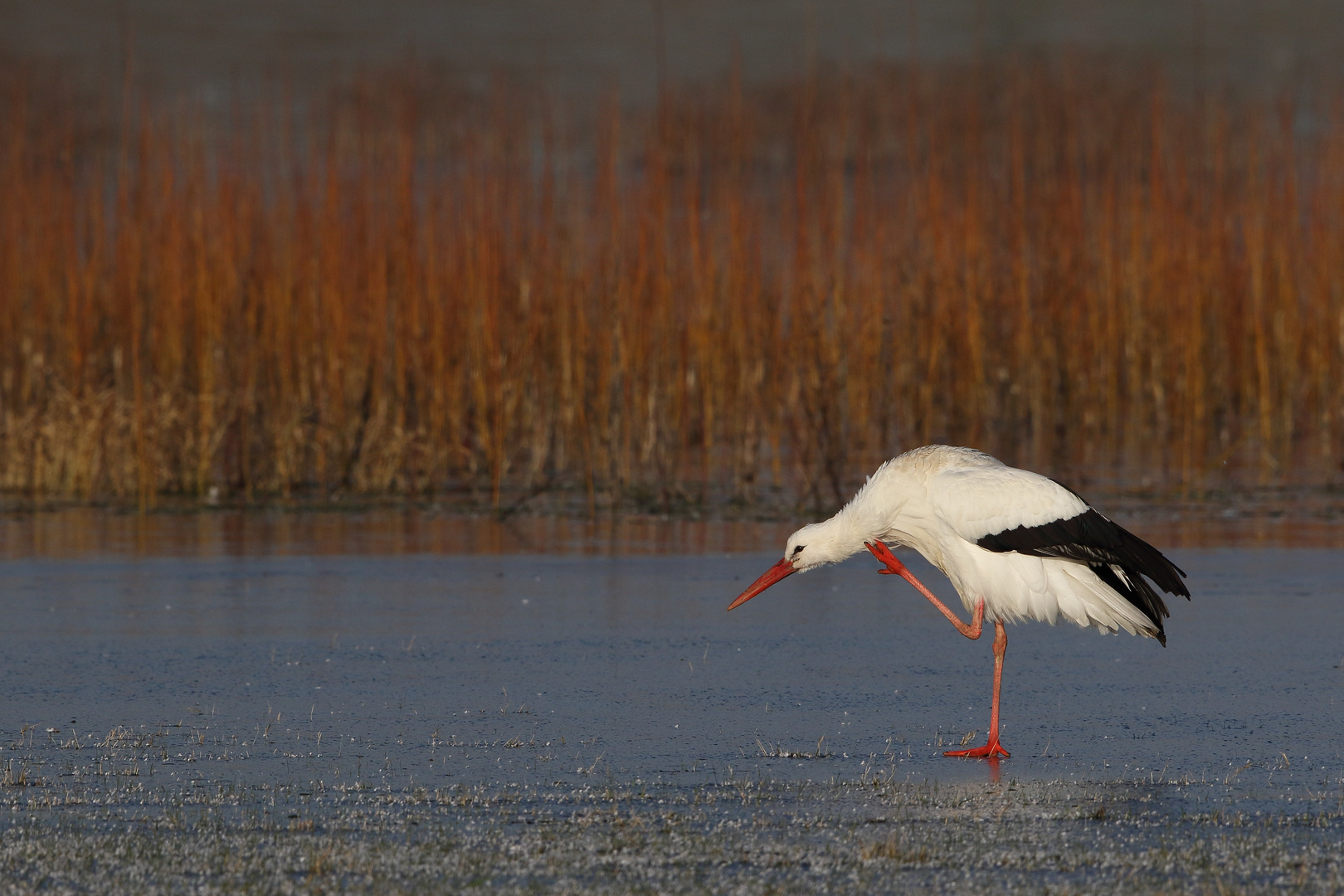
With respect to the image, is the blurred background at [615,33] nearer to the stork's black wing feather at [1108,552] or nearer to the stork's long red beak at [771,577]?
the stork's long red beak at [771,577]

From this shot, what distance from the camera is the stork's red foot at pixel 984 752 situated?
5.68m

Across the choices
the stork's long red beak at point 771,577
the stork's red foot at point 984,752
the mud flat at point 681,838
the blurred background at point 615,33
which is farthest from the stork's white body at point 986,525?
the blurred background at point 615,33

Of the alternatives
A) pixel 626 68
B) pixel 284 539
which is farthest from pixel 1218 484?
pixel 626 68

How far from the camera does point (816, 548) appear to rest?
23.4 ft

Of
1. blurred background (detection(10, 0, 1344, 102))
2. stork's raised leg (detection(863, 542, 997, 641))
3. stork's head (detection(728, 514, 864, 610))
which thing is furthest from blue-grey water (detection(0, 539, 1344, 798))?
blurred background (detection(10, 0, 1344, 102))

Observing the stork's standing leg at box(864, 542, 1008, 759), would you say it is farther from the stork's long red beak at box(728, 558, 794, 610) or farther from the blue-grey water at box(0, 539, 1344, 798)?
the stork's long red beak at box(728, 558, 794, 610)

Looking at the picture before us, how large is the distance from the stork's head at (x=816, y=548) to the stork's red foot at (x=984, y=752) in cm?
144

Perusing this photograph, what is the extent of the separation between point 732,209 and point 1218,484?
365 cm

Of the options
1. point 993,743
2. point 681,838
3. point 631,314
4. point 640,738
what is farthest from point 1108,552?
point 631,314

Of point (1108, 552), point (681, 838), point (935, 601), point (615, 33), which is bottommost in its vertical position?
point (681, 838)

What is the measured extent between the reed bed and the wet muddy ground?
3076 mm

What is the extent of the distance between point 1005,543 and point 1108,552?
0.34 meters

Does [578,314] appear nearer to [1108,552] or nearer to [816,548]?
[816,548]

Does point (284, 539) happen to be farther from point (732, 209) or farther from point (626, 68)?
point (626, 68)
